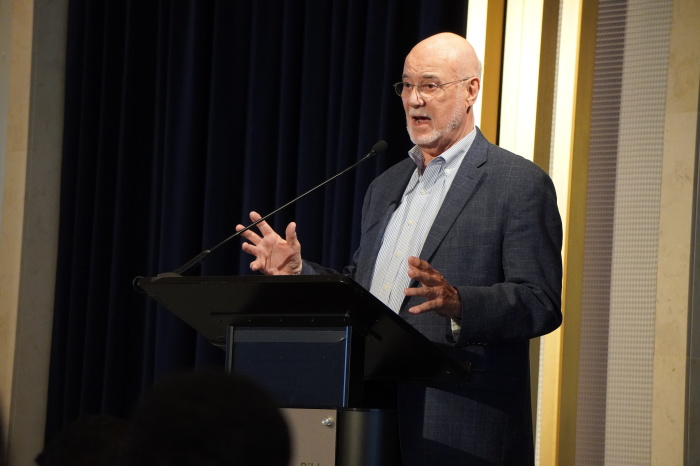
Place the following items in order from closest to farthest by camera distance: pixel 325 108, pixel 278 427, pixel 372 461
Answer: pixel 278 427, pixel 372 461, pixel 325 108

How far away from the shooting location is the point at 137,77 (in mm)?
4539

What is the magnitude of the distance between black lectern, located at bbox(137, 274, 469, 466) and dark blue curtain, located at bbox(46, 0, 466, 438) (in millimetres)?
1766

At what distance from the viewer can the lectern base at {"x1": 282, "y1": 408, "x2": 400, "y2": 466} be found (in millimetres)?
1927

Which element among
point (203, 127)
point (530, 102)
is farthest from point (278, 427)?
point (203, 127)

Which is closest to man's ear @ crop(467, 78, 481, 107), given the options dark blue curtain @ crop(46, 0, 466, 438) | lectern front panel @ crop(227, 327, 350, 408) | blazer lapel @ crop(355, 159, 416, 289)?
blazer lapel @ crop(355, 159, 416, 289)

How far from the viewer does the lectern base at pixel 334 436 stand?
193 centimetres

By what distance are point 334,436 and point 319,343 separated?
188mm

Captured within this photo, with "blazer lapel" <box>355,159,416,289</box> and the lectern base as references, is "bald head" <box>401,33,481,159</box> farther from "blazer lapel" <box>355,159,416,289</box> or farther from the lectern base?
the lectern base

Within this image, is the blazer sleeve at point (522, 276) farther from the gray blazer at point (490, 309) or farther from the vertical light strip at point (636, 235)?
the vertical light strip at point (636, 235)

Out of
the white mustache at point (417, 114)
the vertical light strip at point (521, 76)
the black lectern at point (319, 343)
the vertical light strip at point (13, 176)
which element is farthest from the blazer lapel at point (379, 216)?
the vertical light strip at point (13, 176)

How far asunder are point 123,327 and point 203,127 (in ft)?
3.16

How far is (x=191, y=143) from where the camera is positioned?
4.30 meters

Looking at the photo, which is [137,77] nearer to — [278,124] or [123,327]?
[278,124]

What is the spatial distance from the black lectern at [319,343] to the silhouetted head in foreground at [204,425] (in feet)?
3.17
